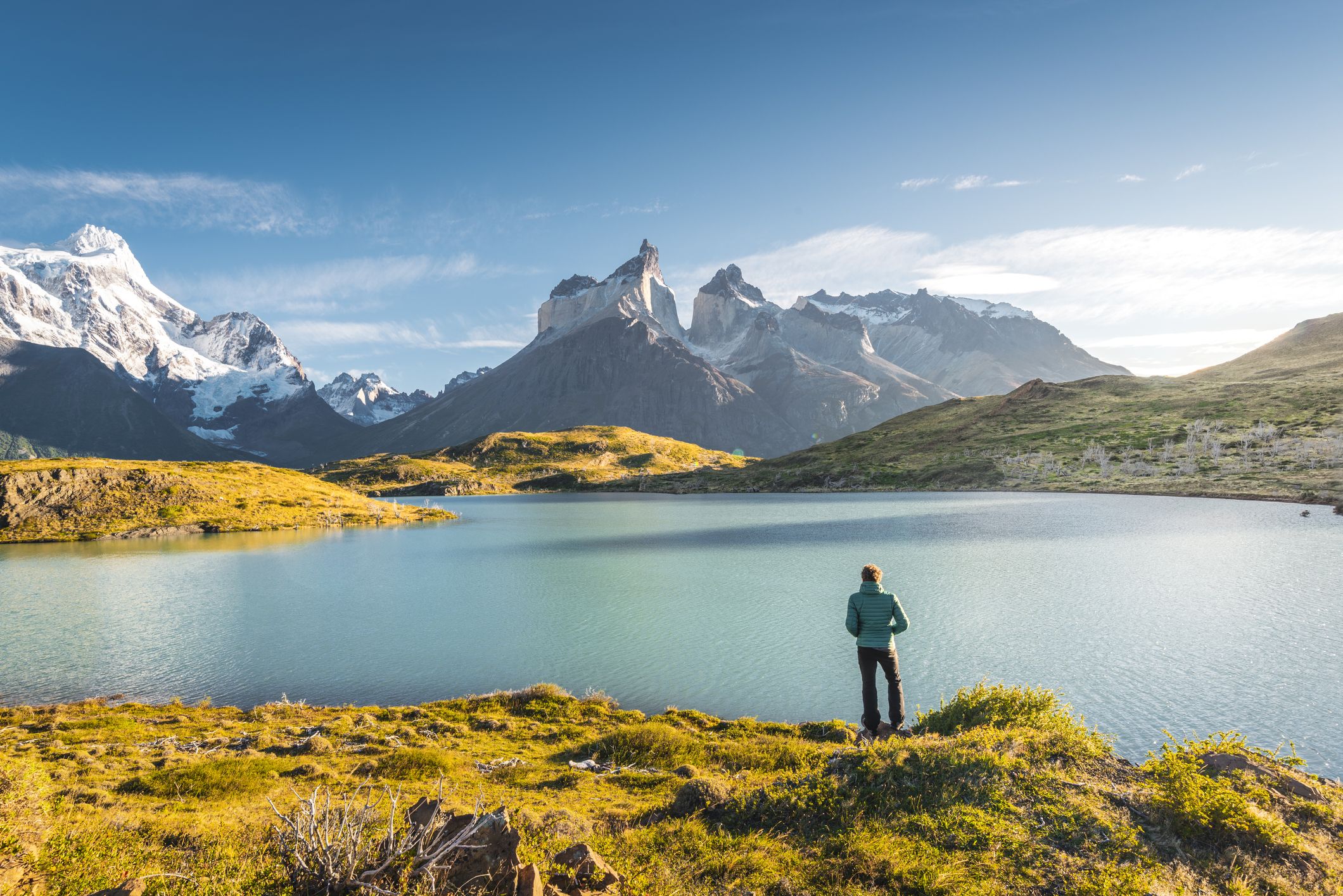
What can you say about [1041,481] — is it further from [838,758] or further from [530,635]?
[838,758]

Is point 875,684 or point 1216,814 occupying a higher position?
point 1216,814

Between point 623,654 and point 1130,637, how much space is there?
2427 cm

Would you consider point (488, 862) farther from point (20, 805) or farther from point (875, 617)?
point (875, 617)

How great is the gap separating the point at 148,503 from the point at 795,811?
132279 millimetres

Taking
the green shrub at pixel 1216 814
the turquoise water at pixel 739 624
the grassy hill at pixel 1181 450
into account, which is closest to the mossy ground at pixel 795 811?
the green shrub at pixel 1216 814

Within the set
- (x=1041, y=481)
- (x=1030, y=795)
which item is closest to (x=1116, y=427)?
(x=1041, y=481)

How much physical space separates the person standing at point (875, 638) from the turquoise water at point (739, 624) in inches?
206

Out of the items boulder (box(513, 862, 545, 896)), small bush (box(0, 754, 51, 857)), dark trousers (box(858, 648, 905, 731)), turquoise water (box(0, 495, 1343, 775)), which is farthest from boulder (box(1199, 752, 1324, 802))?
small bush (box(0, 754, 51, 857))

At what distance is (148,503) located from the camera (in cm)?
10625

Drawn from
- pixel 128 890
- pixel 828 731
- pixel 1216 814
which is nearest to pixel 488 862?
pixel 128 890

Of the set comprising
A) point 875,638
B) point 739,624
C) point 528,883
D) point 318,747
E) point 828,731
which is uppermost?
point 528,883

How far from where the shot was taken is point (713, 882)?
9.47 metres

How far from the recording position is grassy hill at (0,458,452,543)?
96500 millimetres

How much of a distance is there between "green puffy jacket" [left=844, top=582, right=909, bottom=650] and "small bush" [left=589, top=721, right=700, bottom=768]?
5.96m
